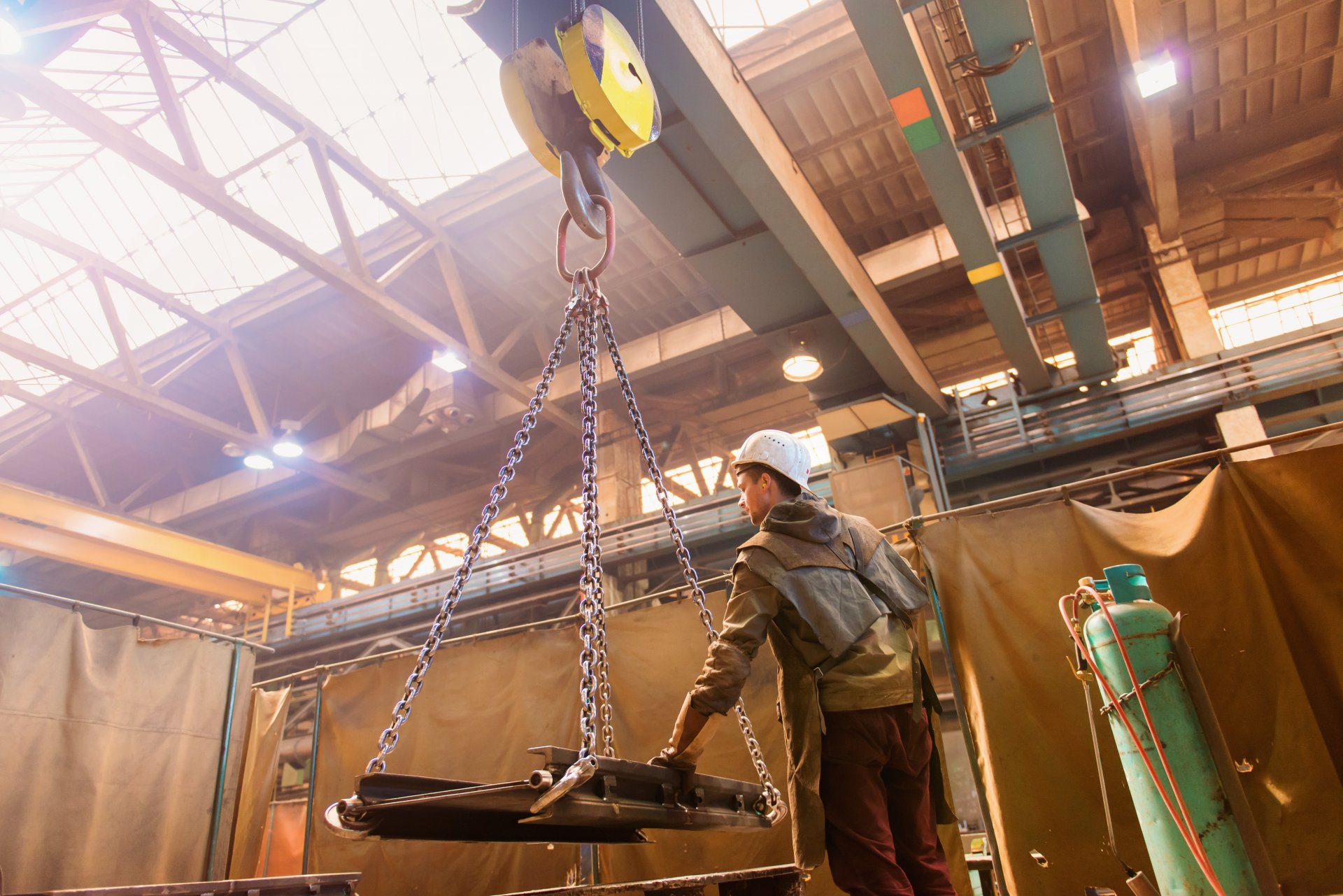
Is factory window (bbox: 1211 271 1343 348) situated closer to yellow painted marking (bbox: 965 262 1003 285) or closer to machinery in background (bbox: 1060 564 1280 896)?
yellow painted marking (bbox: 965 262 1003 285)

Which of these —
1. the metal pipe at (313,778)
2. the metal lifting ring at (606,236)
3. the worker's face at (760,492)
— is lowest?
the metal pipe at (313,778)

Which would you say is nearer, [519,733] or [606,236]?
[606,236]

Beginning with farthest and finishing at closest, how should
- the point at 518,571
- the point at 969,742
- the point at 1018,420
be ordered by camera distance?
the point at 518,571 < the point at 1018,420 < the point at 969,742

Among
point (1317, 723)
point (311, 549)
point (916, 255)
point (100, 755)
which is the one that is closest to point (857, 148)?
point (916, 255)

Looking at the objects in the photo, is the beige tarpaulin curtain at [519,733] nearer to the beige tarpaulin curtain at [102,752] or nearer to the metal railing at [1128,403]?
the beige tarpaulin curtain at [102,752]

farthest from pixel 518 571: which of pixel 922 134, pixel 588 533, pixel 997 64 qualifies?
pixel 997 64

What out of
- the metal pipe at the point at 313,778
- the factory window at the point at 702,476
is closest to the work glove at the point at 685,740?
the metal pipe at the point at 313,778

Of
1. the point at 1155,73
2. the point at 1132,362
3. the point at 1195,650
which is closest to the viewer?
the point at 1195,650

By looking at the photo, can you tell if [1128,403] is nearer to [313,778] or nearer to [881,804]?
[881,804]

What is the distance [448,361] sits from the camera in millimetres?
12602

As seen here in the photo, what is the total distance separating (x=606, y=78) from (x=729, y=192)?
3.30 m

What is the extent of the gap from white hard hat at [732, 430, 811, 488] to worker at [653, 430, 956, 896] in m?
0.29

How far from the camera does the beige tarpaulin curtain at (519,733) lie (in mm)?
5484

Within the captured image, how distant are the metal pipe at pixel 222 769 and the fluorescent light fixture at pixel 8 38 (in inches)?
227
